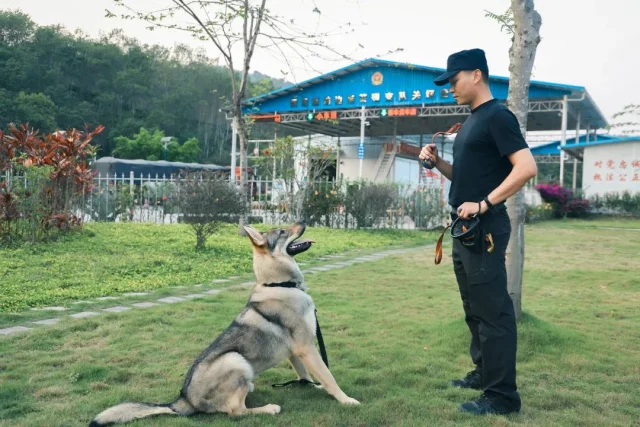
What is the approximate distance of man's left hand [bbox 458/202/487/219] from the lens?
2.93 meters

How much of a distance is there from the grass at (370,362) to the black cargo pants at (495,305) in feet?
0.73

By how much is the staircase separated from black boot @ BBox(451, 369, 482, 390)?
28.7 meters

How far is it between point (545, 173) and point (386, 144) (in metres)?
35.9

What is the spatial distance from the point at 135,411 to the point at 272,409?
784 mm

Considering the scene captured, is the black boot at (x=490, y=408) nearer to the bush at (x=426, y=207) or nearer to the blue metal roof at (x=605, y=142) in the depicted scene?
the bush at (x=426, y=207)

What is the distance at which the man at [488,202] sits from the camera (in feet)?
9.63

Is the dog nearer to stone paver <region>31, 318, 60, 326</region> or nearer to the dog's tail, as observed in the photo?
the dog's tail

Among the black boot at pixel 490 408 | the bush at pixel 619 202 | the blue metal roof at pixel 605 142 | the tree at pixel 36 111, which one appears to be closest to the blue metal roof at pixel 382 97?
the blue metal roof at pixel 605 142

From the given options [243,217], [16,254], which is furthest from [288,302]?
[243,217]

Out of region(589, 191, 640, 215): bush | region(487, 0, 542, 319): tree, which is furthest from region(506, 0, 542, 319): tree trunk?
region(589, 191, 640, 215): bush

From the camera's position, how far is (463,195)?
3150 mm

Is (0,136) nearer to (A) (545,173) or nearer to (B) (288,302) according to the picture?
(B) (288,302)

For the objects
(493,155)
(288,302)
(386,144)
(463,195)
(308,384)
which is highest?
(386,144)

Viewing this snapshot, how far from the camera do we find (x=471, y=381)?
3.69 m
